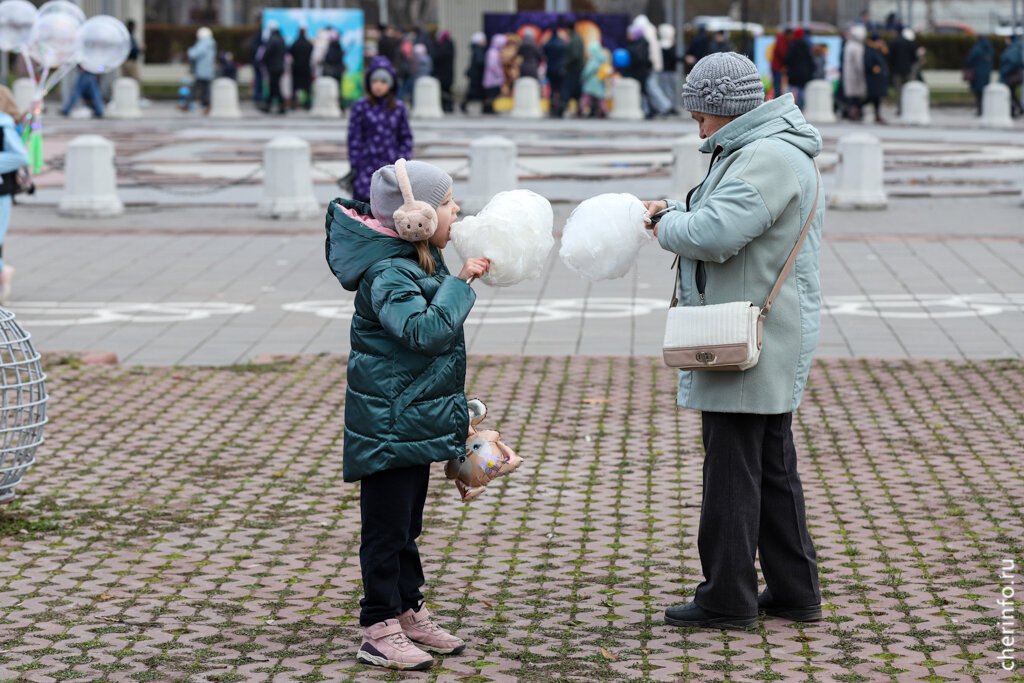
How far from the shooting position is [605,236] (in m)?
4.83

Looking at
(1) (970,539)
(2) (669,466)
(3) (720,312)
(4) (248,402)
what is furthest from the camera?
(4) (248,402)

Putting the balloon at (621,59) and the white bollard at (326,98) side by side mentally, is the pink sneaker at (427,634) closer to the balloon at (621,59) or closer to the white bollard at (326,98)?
the balloon at (621,59)

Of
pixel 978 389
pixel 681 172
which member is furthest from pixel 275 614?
pixel 681 172

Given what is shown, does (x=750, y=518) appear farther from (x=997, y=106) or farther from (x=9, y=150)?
(x=997, y=106)

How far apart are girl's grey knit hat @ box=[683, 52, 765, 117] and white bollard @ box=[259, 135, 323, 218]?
12710 millimetres

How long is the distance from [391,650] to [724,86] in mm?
1940

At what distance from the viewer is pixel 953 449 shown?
297 inches

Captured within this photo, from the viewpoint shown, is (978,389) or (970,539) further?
(978,389)

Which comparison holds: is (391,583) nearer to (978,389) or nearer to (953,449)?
(953,449)

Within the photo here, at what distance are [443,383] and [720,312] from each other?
88 cm

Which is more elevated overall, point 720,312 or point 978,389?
point 720,312

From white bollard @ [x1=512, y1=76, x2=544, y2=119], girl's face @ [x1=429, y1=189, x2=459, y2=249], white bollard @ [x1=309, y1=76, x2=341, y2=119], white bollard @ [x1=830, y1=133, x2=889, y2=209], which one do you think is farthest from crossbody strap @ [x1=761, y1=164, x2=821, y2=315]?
white bollard @ [x1=309, y1=76, x2=341, y2=119]

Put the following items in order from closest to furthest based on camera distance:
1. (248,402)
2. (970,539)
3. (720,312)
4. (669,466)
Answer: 1. (720,312)
2. (970,539)
3. (669,466)
4. (248,402)

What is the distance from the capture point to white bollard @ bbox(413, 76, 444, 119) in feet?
112
